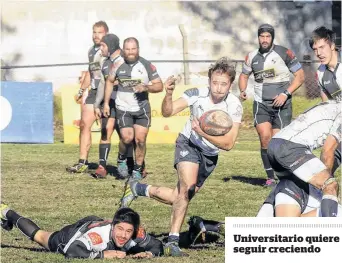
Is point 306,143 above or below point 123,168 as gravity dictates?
above

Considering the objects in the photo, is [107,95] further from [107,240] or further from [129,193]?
[107,240]

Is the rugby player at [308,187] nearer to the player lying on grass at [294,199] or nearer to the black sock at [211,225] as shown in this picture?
the player lying on grass at [294,199]

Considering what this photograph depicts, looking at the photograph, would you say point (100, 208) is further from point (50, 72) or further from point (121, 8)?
point (121, 8)

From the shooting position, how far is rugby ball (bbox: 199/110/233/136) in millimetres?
11266

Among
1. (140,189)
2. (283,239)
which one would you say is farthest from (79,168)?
(283,239)

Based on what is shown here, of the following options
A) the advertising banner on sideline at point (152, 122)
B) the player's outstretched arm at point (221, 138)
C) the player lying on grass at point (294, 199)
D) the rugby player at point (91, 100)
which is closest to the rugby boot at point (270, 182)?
the rugby player at point (91, 100)

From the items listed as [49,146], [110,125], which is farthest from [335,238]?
[49,146]

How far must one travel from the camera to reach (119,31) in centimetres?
3186

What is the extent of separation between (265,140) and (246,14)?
56.6 feet

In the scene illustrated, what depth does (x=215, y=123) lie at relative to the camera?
37.1 feet

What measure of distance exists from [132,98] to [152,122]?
603 cm

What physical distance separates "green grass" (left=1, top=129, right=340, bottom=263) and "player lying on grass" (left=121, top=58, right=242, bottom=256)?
0.48m

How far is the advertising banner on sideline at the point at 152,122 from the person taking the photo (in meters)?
23.3

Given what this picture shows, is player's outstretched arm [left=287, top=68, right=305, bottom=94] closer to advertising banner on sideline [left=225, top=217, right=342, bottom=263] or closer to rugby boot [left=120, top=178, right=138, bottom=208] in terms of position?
rugby boot [left=120, top=178, right=138, bottom=208]
